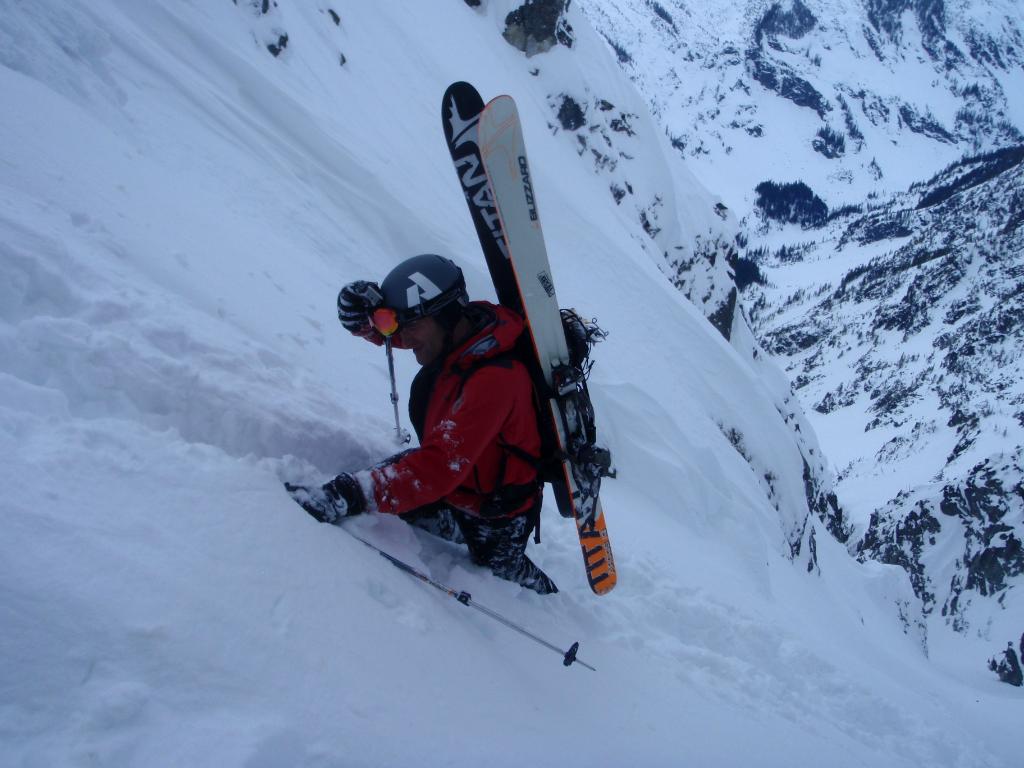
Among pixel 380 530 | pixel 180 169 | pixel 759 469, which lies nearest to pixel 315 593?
pixel 380 530

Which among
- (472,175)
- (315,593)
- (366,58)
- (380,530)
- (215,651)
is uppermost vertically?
(366,58)

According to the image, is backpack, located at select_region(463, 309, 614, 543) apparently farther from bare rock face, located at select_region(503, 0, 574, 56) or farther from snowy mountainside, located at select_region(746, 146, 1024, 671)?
snowy mountainside, located at select_region(746, 146, 1024, 671)

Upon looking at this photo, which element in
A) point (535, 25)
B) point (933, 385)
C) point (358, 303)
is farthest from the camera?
point (933, 385)

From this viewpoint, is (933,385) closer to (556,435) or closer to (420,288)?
(556,435)

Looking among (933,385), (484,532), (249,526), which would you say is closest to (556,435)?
(484,532)

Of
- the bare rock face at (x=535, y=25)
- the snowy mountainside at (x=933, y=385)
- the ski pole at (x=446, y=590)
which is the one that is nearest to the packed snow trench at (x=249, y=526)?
the ski pole at (x=446, y=590)

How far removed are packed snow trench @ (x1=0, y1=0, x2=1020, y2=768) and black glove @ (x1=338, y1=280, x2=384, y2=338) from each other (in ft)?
1.71

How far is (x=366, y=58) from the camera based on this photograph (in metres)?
13.5

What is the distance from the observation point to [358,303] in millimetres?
2816

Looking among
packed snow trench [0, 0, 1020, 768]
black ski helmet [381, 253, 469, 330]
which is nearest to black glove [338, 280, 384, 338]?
black ski helmet [381, 253, 469, 330]

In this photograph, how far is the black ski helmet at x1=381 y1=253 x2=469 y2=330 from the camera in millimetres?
2686

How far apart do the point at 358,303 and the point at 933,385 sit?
94.5 meters

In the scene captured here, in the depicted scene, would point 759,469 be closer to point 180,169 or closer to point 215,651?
point 180,169

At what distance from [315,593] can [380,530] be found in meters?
0.78
